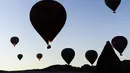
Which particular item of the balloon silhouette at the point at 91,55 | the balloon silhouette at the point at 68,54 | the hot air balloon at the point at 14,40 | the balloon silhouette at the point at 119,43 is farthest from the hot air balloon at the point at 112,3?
the hot air balloon at the point at 14,40

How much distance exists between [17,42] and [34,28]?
23812 mm

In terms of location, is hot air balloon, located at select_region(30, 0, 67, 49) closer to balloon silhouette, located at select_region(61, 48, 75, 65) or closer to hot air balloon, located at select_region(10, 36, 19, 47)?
balloon silhouette, located at select_region(61, 48, 75, 65)

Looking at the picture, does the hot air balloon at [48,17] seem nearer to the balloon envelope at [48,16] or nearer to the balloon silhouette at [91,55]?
the balloon envelope at [48,16]

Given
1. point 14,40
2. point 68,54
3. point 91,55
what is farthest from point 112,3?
point 14,40

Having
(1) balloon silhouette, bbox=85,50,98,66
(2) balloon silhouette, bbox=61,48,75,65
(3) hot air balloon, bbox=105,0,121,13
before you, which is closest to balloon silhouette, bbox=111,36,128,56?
(1) balloon silhouette, bbox=85,50,98,66

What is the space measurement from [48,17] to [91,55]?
23162 millimetres

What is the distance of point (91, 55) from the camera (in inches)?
1986

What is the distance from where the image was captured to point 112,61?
37.8 meters

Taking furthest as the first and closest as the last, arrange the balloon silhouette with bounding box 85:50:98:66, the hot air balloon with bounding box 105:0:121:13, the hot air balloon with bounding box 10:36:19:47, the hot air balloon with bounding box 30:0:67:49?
1. the hot air balloon with bounding box 10:36:19:47
2. the balloon silhouette with bounding box 85:50:98:66
3. the hot air balloon with bounding box 105:0:121:13
4. the hot air balloon with bounding box 30:0:67:49

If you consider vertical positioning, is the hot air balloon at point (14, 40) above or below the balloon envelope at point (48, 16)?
below

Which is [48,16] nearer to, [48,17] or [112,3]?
[48,17]

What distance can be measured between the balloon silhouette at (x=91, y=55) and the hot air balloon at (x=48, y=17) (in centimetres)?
2071

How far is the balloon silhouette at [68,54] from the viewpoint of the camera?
45475 millimetres

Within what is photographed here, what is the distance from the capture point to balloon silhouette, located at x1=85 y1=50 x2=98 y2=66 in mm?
48831
